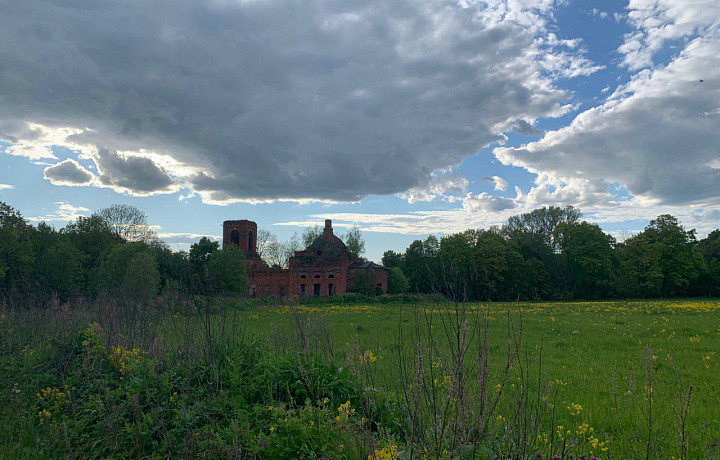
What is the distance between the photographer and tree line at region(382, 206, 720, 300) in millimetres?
59500

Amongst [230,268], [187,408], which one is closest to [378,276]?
[230,268]

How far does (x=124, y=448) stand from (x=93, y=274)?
167 ft

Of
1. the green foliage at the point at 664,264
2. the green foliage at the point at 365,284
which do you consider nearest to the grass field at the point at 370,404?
the green foliage at the point at 365,284

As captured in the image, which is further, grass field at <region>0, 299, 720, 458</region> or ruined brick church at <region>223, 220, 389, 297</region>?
ruined brick church at <region>223, 220, 389, 297</region>

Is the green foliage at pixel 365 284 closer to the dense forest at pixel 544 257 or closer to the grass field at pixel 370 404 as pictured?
the dense forest at pixel 544 257

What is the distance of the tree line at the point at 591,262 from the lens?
5950cm

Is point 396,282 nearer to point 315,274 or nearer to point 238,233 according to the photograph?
point 315,274

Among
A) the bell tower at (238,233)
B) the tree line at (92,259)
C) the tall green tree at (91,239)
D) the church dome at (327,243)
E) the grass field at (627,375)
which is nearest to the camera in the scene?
the grass field at (627,375)

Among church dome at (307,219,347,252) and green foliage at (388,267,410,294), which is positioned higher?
church dome at (307,219,347,252)

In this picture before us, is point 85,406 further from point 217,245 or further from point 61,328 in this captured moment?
point 217,245

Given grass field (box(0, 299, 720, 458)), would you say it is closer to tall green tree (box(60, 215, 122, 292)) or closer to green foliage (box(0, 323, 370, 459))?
green foliage (box(0, 323, 370, 459))

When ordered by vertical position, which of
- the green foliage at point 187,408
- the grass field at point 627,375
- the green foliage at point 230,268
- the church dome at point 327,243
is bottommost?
the grass field at point 627,375

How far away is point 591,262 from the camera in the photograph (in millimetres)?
62906

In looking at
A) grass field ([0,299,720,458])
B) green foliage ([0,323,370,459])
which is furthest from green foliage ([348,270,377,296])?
green foliage ([0,323,370,459])
